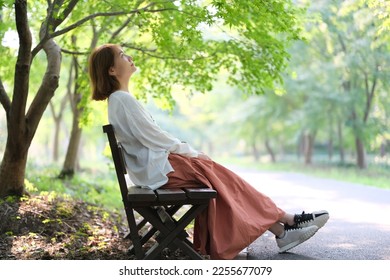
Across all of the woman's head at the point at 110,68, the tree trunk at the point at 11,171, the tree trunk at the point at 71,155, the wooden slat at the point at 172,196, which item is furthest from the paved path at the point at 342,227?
the tree trunk at the point at 71,155

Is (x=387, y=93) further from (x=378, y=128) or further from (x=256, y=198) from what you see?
(x=256, y=198)

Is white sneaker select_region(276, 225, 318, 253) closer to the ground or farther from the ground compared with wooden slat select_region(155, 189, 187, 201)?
closer to the ground

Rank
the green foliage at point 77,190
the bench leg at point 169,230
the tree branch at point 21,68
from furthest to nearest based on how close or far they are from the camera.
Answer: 1. the green foliage at point 77,190
2. the tree branch at point 21,68
3. the bench leg at point 169,230

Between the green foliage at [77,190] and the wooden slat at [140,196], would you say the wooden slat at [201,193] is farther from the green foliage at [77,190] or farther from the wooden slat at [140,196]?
the green foliage at [77,190]

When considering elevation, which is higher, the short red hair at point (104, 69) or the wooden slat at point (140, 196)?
the short red hair at point (104, 69)

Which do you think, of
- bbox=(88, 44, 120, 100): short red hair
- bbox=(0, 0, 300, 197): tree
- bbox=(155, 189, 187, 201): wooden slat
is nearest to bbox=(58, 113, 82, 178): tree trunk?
bbox=(0, 0, 300, 197): tree

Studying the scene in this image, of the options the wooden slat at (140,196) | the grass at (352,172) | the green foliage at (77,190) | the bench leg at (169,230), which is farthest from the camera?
the grass at (352,172)

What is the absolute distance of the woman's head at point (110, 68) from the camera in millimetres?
4418

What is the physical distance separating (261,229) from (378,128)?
17.1 m

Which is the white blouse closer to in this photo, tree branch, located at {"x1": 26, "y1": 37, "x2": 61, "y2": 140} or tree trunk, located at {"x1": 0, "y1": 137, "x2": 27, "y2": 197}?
tree branch, located at {"x1": 26, "y1": 37, "x2": 61, "y2": 140}

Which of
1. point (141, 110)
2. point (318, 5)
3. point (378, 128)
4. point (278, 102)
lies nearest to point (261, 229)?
point (141, 110)

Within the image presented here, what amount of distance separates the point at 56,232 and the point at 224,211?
6.47ft

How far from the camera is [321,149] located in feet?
148

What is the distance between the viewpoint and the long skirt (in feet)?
13.6
